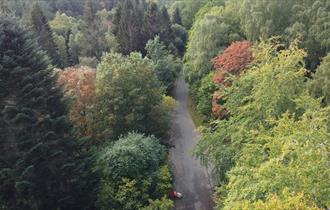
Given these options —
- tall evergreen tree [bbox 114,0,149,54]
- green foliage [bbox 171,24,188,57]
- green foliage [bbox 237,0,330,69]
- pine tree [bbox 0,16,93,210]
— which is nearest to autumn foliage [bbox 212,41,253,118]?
green foliage [bbox 237,0,330,69]

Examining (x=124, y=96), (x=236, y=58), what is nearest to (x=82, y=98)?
(x=124, y=96)

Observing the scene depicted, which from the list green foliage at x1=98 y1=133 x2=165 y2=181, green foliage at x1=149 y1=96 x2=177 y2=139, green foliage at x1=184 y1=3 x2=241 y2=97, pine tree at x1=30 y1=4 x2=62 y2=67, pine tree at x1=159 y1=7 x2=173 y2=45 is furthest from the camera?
pine tree at x1=159 y1=7 x2=173 y2=45

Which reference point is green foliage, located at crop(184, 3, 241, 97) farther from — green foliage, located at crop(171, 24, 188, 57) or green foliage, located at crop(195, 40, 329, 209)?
green foliage, located at crop(171, 24, 188, 57)

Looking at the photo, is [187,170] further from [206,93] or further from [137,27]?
[137,27]

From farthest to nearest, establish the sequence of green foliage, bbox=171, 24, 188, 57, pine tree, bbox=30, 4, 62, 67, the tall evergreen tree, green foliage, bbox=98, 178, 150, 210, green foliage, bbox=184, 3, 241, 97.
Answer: green foliage, bbox=171, 24, 188, 57 → the tall evergreen tree → pine tree, bbox=30, 4, 62, 67 → green foliage, bbox=184, 3, 241, 97 → green foliage, bbox=98, 178, 150, 210

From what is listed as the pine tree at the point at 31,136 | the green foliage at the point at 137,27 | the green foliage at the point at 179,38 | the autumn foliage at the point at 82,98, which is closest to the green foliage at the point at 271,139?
the autumn foliage at the point at 82,98

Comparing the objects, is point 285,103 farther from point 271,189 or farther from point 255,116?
point 271,189
